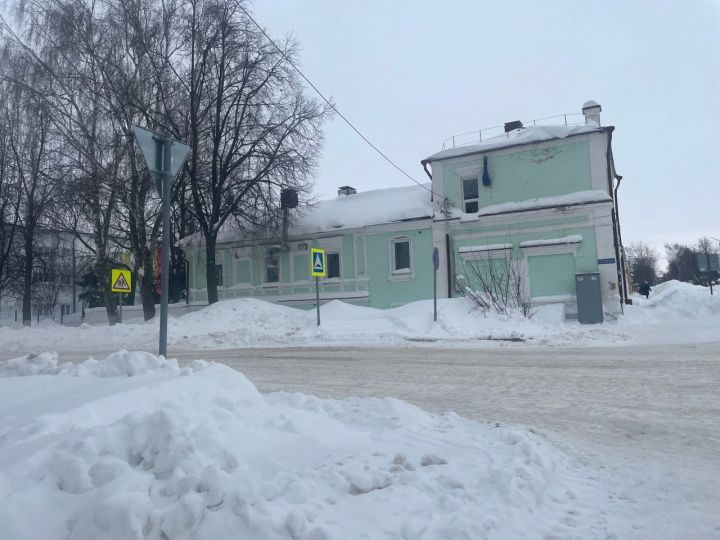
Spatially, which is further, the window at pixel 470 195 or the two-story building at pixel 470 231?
the window at pixel 470 195

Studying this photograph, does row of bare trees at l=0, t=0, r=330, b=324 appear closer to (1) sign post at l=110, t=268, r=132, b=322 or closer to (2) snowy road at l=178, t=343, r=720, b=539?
(1) sign post at l=110, t=268, r=132, b=322

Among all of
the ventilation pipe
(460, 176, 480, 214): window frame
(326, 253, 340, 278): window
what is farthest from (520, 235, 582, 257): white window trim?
the ventilation pipe

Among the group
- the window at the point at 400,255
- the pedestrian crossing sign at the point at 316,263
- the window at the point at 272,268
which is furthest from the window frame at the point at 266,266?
the pedestrian crossing sign at the point at 316,263

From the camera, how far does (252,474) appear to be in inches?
134

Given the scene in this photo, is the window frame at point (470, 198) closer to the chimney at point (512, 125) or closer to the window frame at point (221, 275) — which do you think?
the chimney at point (512, 125)

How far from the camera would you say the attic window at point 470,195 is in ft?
87.5

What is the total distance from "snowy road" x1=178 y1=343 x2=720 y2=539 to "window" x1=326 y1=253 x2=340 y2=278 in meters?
14.6

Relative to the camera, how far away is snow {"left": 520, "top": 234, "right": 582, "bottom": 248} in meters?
23.3

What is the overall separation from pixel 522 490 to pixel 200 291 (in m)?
29.8

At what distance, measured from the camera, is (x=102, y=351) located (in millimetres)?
16188

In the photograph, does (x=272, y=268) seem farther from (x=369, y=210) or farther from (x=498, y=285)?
(x=498, y=285)

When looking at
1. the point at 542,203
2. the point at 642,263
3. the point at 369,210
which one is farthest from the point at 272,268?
the point at 642,263

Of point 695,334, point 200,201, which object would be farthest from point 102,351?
point 695,334

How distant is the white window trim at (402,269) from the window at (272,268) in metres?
6.51
